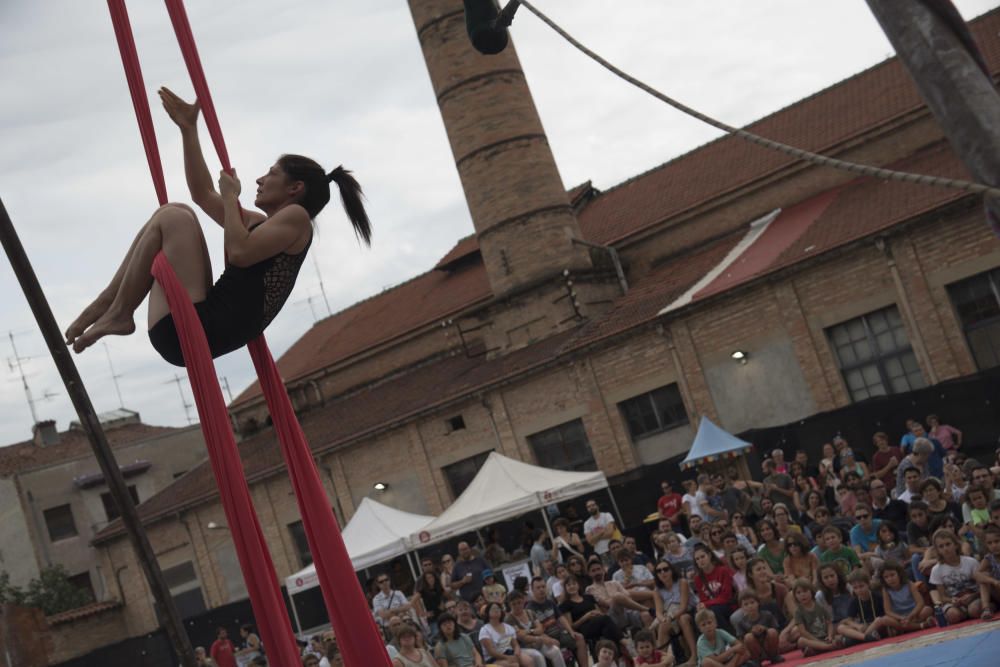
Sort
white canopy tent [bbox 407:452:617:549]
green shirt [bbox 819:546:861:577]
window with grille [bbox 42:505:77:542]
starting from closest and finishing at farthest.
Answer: green shirt [bbox 819:546:861:577]
white canopy tent [bbox 407:452:617:549]
window with grille [bbox 42:505:77:542]

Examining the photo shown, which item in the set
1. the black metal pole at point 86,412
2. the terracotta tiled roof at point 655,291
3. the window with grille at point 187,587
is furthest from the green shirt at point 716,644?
the window with grille at point 187,587

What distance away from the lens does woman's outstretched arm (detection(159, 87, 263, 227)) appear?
193 inches

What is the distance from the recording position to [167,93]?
4.90m

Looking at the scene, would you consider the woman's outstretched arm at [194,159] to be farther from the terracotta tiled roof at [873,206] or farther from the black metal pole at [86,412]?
the terracotta tiled roof at [873,206]

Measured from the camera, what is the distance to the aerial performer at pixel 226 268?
461 centimetres

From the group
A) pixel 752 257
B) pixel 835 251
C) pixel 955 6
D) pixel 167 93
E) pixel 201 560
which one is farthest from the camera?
pixel 201 560

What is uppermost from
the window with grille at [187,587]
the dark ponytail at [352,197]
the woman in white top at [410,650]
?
the dark ponytail at [352,197]

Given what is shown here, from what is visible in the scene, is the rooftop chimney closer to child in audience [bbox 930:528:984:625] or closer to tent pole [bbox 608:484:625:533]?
tent pole [bbox 608:484:625:533]

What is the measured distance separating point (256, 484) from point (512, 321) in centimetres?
797

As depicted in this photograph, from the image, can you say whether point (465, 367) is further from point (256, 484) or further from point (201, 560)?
point (201, 560)

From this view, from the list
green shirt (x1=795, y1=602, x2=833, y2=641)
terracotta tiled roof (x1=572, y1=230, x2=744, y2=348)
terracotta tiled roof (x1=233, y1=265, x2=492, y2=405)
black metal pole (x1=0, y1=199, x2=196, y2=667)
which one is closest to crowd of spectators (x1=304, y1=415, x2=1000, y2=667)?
green shirt (x1=795, y1=602, x2=833, y2=641)

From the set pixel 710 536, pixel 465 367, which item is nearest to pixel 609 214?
pixel 465 367

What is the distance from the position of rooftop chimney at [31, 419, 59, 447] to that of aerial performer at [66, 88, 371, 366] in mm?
48126

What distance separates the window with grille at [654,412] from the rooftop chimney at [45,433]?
30.5 meters
